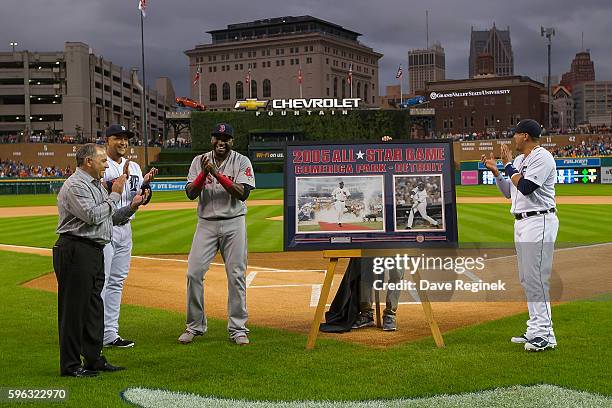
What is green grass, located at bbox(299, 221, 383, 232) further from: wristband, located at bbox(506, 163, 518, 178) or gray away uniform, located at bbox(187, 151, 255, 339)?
wristband, located at bbox(506, 163, 518, 178)

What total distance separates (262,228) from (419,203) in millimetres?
16342

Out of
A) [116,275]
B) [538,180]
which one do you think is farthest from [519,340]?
[116,275]

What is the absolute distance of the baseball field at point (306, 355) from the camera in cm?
544

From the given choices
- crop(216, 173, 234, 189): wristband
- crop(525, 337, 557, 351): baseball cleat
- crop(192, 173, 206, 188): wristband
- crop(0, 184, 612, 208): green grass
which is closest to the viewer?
crop(525, 337, 557, 351): baseball cleat

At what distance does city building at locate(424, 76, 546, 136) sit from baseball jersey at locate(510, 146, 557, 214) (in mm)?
122684

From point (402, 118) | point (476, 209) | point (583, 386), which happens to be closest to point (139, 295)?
point (583, 386)

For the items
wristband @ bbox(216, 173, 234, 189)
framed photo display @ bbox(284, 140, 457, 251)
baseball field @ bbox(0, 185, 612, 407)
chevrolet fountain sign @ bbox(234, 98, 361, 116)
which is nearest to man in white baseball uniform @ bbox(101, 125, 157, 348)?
baseball field @ bbox(0, 185, 612, 407)

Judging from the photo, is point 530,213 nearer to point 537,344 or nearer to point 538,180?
point 538,180

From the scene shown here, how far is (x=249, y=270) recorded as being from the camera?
13.7m

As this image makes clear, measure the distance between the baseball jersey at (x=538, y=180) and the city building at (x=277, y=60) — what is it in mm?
132620

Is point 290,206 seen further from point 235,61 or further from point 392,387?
point 235,61

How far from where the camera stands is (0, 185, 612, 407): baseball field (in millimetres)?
5441

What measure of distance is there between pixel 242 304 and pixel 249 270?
6.13m

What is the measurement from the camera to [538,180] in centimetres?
684
